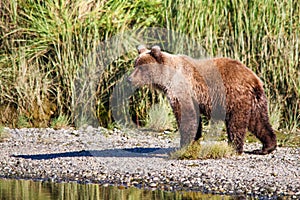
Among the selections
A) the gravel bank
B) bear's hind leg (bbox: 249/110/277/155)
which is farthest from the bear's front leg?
bear's hind leg (bbox: 249/110/277/155)

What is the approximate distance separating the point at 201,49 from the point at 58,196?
518 centimetres

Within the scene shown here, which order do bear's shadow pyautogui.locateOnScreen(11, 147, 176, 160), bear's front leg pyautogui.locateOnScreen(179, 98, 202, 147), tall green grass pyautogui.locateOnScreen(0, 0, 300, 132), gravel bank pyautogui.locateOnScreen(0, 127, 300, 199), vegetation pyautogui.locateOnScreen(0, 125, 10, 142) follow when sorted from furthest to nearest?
tall green grass pyautogui.locateOnScreen(0, 0, 300, 132), vegetation pyautogui.locateOnScreen(0, 125, 10, 142), bear's shadow pyautogui.locateOnScreen(11, 147, 176, 160), bear's front leg pyautogui.locateOnScreen(179, 98, 202, 147), gravel bank pyautogui.locateOnScreen(0, 127, 300, 199)

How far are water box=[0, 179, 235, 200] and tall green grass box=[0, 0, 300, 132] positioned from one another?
13.4 feet

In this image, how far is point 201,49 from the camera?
1154 cm

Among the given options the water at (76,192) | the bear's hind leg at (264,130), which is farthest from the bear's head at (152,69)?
the water at (76,192)

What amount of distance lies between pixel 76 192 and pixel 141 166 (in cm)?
123

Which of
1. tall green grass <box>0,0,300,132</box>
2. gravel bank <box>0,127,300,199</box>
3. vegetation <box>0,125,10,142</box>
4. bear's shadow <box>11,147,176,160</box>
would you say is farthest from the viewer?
tall green grass <box>0,0,300,132</box>

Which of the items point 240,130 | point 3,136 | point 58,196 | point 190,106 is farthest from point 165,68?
point 3,136

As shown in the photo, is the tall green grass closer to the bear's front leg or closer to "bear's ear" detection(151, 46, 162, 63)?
"bear's ear" detection(151, 46, 162, 63)

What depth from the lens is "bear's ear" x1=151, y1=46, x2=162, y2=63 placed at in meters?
8.56

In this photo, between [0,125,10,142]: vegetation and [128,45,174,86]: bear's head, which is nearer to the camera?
[128,45,174,86]: bear's head

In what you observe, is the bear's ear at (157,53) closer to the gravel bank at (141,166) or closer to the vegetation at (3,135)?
the gravel bank at (141,166)

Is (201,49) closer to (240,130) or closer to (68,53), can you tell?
(68,53)

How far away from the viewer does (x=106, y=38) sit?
38.4 feet
